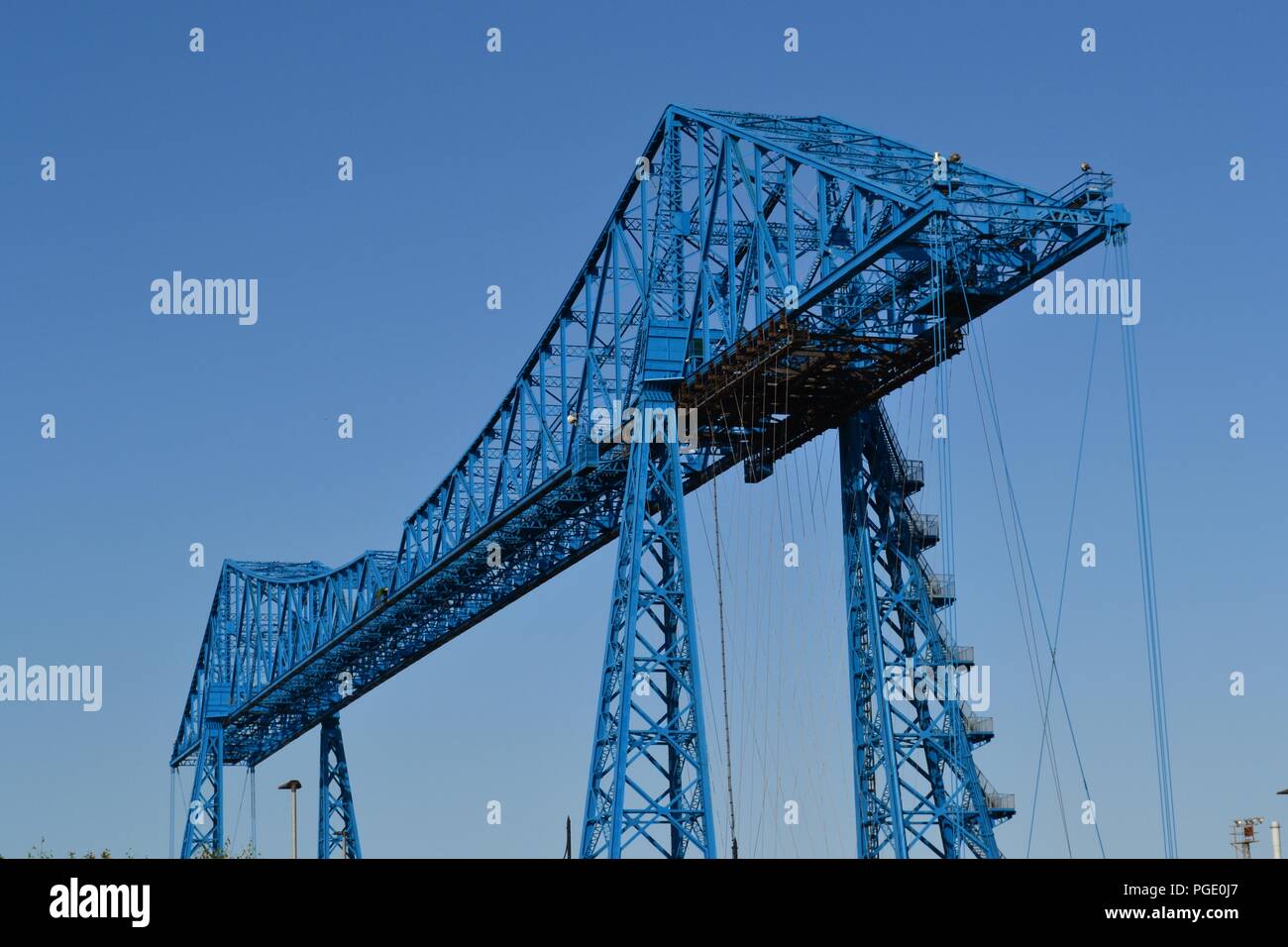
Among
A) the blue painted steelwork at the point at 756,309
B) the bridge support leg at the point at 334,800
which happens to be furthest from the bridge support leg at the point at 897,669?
the bridge support leg at the point at 334,800

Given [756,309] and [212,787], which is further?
[212,787]

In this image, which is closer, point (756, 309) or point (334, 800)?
point (756, 309)

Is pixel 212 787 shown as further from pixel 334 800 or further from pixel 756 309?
pixel 756 309

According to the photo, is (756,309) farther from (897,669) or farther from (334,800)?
(334,800)

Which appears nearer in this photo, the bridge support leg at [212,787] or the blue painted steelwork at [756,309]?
the blue painted steelwork at [756,309]

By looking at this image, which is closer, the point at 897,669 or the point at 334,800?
the point at 897,669

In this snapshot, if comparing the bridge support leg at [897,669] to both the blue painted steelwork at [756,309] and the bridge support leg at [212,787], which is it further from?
the bridge support leg at [212,787]

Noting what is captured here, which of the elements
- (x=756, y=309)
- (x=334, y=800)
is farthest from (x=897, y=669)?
(x=334, y=800)

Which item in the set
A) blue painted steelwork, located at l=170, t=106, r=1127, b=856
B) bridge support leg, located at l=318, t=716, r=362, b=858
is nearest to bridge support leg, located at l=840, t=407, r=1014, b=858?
blue painted steelwork, located at l=170, t=106, r=1127, b=856

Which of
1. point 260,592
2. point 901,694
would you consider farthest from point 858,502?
point 260,592

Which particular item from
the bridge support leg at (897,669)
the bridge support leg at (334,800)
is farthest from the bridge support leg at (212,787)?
the bridge support leg at (897,669)

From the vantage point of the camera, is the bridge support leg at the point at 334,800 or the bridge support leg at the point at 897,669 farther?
the bridge support leg at the point at 334,800

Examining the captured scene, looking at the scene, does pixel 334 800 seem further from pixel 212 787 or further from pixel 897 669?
pixel 897 669
